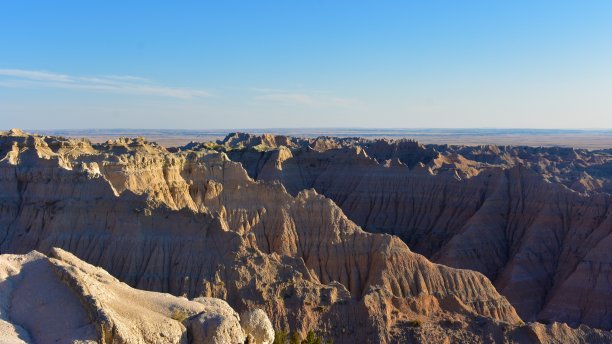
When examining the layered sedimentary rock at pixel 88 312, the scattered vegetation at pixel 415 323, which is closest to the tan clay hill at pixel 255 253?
the scattered vegetation at pixel 415 323

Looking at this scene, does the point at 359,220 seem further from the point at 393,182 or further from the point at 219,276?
the point at 219,276

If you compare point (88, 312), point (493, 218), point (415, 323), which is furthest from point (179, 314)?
point (493, 218)

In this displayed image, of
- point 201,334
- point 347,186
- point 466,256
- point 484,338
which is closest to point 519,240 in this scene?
point 466,256

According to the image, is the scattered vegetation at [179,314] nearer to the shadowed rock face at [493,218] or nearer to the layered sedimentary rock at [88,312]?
the layered sedimentary rock at [88,312]

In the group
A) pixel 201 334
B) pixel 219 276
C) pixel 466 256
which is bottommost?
pixel 466 256

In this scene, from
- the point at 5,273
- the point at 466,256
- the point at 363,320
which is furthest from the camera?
the point at 466,256
